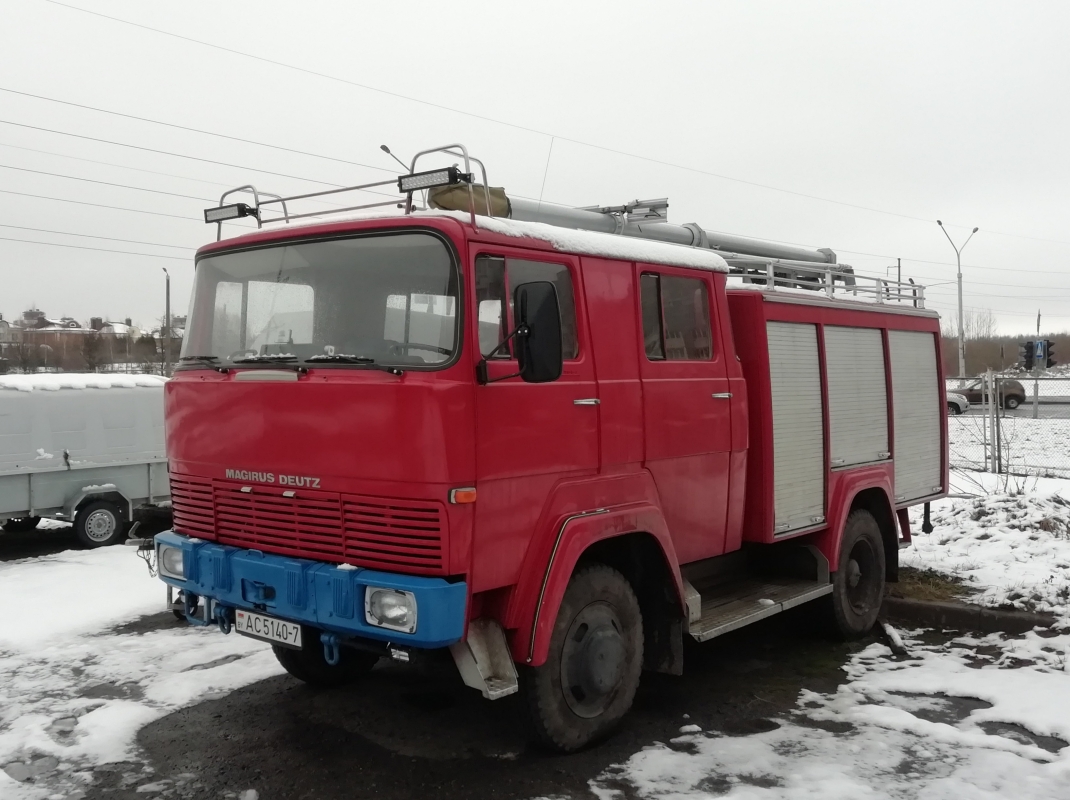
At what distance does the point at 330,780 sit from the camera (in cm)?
429

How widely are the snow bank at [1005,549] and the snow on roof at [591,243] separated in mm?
3844

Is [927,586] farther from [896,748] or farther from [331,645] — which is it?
[331,645]

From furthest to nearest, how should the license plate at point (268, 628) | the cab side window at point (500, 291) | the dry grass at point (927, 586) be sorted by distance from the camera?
the dry grass at point (927, 586) → the license plate at point (268, 628) → the cab side window at point (500, 291)

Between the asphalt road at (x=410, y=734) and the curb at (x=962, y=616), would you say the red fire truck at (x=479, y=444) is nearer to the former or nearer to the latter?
the asphalt road at (x=410, y=734)

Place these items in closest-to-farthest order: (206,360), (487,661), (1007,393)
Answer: (487,661)
(206,360)
(1007,393)

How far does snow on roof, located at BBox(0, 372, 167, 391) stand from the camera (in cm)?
1094

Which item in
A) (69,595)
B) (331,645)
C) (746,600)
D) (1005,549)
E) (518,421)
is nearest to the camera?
(518,421)

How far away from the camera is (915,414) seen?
7.68 metres

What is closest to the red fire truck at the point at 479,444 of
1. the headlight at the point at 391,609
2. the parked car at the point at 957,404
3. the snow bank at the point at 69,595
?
the headlight at the point at 391,609

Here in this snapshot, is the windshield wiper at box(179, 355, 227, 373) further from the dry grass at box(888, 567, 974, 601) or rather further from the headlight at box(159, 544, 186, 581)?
the dry grass at box(888, 567, 974, 601)

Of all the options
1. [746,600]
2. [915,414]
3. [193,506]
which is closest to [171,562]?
[193,506]

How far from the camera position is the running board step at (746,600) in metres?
5.21

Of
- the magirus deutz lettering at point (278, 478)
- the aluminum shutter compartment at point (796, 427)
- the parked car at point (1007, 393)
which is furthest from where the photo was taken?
the parked car at point (1007, 393)

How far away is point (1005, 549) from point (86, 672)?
25.6 ft
